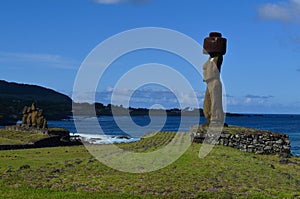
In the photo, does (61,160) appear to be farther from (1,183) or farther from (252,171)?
(252,171)

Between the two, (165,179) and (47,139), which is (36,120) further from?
(165,179)

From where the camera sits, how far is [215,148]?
75.5 feet

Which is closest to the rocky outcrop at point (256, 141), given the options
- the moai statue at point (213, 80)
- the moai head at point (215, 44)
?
the moai statue at point (213, 80)

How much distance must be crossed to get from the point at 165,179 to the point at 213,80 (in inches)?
371

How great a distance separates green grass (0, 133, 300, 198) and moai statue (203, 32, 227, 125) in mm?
3526

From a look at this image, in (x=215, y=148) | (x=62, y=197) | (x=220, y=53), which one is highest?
(x=220, y=53)

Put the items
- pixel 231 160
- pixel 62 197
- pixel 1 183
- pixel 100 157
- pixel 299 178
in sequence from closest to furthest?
pixel 62 197 < pixel 1 183 < pixel 299 178 < pixel 231 160 < pixel 100 157

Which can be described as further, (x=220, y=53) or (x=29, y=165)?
(x=220, y=53)

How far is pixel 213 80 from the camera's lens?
25047 millimetres

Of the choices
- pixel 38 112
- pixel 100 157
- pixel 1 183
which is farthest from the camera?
pixel 38 112

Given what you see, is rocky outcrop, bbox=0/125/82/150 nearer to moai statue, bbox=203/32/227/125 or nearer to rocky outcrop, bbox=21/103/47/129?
rocky outcrop, bbox=21/103/47/129

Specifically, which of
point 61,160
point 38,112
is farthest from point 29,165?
point 38,112

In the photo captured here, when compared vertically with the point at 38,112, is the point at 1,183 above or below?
below

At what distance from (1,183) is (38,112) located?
32.9m
